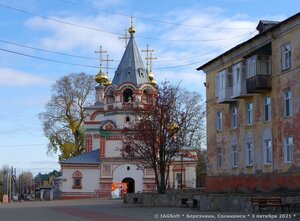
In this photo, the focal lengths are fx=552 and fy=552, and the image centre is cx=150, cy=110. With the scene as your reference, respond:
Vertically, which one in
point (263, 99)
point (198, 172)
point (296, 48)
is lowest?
point (198, 172)

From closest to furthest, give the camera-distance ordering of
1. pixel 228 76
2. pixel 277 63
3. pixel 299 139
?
pixel 299 139, pixel 277 63, pixel 228 76

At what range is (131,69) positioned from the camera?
244ft

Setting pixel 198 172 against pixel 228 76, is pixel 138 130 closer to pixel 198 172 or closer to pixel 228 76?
pixel 228 76

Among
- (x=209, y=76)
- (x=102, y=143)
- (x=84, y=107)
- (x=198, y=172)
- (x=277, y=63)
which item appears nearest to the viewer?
(x=277, y=63)

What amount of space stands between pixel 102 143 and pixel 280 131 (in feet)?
131

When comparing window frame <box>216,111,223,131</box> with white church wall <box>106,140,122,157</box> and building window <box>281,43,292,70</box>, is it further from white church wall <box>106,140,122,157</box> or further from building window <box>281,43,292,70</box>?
white church wall <box>106,140,122,157</box>

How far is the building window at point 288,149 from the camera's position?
3255 centimetres

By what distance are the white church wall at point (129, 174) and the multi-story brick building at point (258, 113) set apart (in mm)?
27292

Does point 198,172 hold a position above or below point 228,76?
below

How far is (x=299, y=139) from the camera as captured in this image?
104 ft

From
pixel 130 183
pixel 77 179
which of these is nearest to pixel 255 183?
pixel 130 183

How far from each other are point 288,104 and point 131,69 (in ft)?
141

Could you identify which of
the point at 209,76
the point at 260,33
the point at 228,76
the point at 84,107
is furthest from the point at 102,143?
the point at 260,33

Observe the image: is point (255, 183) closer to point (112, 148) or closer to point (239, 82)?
point (239, 82)
